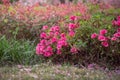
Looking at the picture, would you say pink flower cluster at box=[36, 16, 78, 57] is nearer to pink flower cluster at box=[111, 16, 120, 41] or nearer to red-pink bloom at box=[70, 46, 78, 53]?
red-pink bloom at box=[70, 46, 78, 53]

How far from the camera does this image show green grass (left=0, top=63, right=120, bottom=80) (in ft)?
19.5

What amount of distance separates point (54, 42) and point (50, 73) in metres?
1.39

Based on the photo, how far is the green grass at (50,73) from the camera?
234 inches

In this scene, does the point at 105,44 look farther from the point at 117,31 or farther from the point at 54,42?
the point at 54,42

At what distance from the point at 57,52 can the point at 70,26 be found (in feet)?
1.96

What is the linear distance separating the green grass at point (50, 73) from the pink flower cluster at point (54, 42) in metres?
0.66

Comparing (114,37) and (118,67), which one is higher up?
(114,37)

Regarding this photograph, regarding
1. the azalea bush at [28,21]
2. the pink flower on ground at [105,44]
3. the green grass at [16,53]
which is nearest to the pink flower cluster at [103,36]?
the pink flower on ground at [105,44]

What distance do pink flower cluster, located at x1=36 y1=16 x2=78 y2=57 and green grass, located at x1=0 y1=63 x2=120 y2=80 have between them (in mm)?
663

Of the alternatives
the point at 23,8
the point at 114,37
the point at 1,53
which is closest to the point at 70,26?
the point at 114,37

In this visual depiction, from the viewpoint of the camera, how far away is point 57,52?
24.4 feet

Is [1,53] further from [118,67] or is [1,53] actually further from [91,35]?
[118,67]

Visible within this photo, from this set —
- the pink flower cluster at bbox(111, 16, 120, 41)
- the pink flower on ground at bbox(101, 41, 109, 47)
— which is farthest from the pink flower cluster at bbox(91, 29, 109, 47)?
the pink flower cluster at bbox(111, 16, 120, 41)

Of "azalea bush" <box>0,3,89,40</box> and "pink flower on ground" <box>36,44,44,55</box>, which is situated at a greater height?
"azalea bush" <box>0,3,89,40</box>
